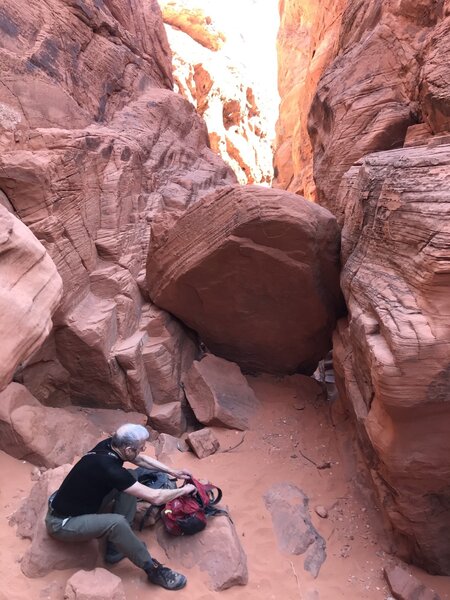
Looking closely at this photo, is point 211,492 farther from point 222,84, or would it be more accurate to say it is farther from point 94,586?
point 222,84

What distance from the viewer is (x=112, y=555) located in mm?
3482

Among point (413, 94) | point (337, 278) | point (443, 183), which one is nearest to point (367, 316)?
point (443, 183)

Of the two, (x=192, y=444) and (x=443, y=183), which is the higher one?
(x=443, y=183)

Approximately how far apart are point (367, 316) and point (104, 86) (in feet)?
19.5

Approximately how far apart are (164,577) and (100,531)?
0.57 m

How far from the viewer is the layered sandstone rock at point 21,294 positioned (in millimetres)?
2543

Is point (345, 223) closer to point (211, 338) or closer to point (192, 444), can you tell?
point (211, 338)

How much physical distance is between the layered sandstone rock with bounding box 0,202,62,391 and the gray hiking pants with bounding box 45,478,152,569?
4.02ft

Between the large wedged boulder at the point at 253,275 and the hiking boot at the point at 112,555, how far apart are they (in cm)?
294

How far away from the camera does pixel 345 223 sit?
5105 millimetres

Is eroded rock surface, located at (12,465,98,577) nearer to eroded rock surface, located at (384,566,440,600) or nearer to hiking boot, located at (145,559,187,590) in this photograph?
hiking boot, located at (145,559,187,590)

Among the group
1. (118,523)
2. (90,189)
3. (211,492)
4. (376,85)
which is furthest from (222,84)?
(118,523)

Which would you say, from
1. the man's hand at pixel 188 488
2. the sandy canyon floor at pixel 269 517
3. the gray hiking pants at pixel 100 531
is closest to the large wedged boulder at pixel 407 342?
the sandy canyon floor at pixel 269 517

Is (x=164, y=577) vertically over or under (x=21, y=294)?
under
